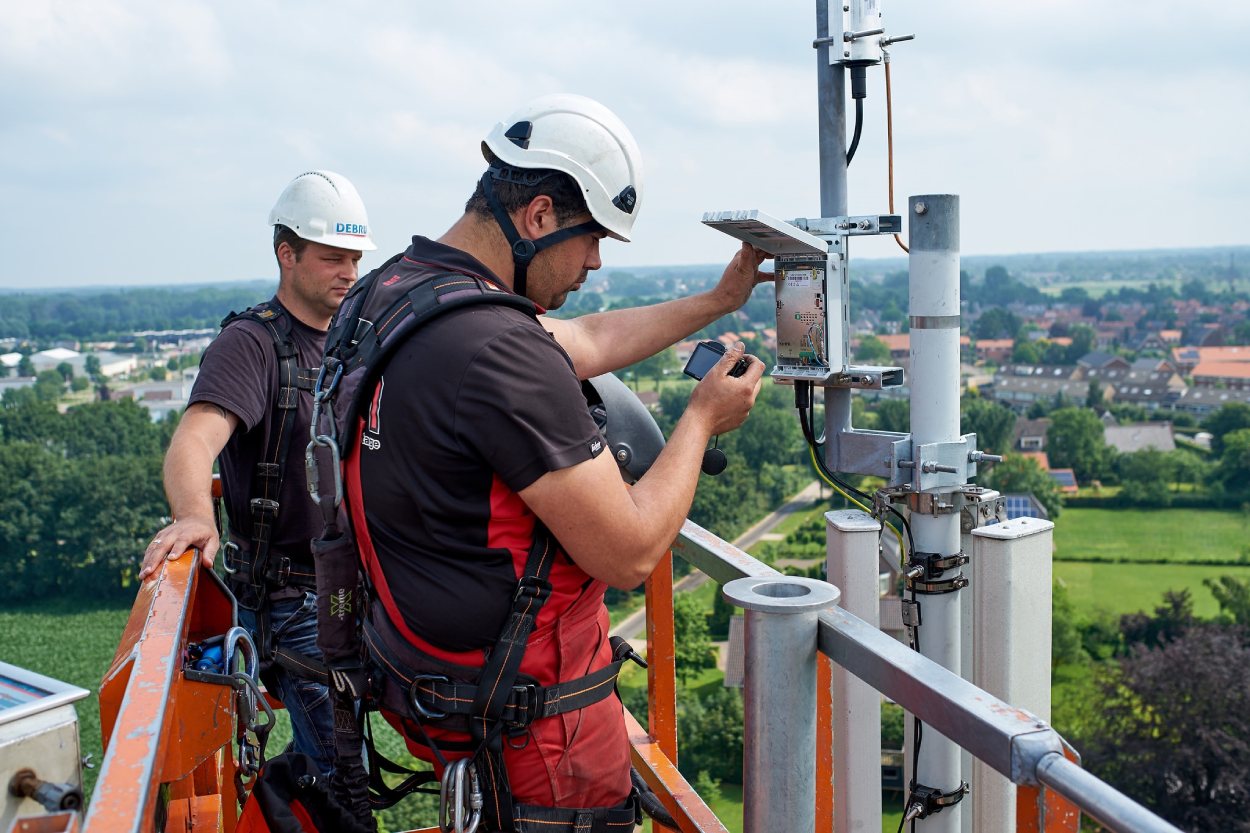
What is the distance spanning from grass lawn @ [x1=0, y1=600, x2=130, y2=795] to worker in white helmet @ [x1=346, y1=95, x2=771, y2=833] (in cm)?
5222

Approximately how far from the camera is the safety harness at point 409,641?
2352mm

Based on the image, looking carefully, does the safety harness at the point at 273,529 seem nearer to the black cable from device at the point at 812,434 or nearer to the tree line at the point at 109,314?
the black cable from device at the point at 812,434

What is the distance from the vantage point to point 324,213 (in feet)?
14.8

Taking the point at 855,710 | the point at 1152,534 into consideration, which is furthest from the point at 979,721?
the point at 1152,534

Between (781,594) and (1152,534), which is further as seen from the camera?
(1152,534)

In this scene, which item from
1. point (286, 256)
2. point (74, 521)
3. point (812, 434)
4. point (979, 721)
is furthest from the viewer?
point (74, 521)

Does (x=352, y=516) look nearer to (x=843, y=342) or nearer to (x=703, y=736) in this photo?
(x=843, y=342)

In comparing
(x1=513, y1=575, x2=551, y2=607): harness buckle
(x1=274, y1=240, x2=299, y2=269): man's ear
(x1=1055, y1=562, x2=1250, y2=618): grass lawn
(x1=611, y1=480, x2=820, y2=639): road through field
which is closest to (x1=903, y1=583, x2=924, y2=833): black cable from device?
(x1=513, y1=575, x2=551, y2=607): harness buckle

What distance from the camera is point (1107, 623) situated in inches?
1976

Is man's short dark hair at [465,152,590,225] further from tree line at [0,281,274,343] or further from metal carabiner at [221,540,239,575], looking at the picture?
tree line at [0,281,274,343]

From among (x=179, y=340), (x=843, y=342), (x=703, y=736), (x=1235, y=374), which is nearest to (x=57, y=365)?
(x=179, y=340)

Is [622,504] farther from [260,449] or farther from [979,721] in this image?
[260,449]

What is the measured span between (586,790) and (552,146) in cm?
141

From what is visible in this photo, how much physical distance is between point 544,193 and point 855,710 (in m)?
2.26
